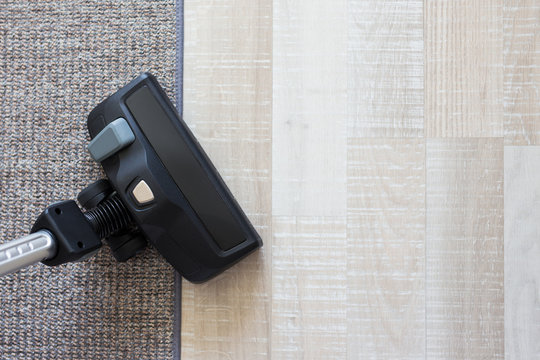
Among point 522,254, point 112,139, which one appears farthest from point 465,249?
point 112,139

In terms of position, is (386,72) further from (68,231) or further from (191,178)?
(68,231)

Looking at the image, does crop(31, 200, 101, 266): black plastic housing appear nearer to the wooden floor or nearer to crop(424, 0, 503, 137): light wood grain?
the wooden floor

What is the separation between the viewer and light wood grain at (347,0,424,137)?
82 cm

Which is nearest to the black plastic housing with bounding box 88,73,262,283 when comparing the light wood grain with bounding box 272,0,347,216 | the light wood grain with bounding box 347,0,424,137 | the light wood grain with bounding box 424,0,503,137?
the light wood grain with bounding box 272,0,347,216

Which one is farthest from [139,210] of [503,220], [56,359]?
[503,220]

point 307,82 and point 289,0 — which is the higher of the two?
point 289,0

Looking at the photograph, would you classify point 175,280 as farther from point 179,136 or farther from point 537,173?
point 537,173

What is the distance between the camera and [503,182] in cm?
81

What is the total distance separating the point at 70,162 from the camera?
836 millimetres

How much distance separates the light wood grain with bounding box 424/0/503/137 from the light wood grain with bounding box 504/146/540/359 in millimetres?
70

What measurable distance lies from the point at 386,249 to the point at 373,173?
12 cm

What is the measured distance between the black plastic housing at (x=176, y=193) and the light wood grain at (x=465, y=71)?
353 millimetres

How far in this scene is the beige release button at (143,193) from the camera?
0.75 metres

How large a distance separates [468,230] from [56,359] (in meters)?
0.69
